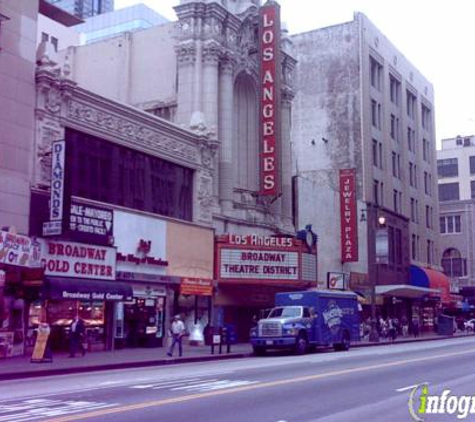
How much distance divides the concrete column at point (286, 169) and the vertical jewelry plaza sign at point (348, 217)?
7.73 m

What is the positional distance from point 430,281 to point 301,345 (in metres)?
36.2

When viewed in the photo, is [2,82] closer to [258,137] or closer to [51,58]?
[51,58]

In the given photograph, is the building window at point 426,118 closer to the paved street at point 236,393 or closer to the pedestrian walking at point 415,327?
the pedestrian walking at point 415,327

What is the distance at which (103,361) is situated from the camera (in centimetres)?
2491

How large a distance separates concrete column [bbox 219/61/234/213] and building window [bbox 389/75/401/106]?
2901 cm

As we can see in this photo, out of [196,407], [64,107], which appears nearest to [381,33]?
[64,107]

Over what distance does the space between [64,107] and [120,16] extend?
6402 cm

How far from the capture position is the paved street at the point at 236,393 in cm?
1216

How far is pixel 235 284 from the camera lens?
1532 inches

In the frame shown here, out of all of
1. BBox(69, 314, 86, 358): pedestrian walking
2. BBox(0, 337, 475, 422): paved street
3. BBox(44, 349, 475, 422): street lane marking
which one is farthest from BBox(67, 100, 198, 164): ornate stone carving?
BBox(44, 349, 475, 422): street lane marking

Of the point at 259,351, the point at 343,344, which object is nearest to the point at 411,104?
the point at 343,344

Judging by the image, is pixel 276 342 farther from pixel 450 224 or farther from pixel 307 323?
pixel 450 224

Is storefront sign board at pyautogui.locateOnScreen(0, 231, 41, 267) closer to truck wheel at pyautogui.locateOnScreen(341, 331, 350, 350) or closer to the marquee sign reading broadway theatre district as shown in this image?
the marquee sign reading broadway theatre district

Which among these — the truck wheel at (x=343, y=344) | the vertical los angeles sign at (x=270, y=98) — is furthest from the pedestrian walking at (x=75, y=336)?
the vertical los angeles sign at (x=270, y=98)
